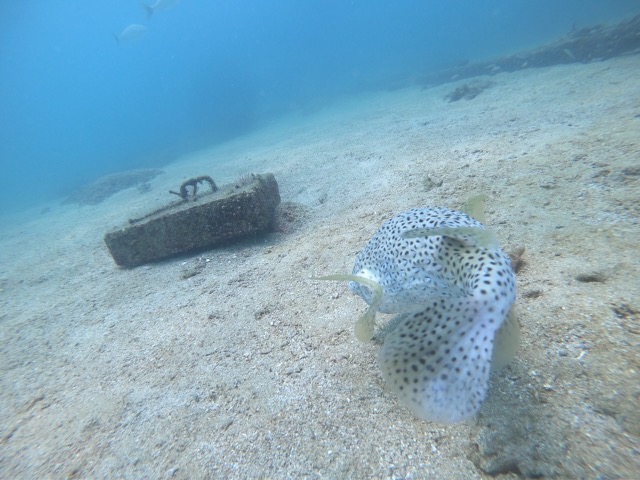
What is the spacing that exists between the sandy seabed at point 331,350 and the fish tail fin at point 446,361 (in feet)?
2.49

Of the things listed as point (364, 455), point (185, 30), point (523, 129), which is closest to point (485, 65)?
point (523, 129)

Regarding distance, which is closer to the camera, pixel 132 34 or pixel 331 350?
pixel 331 350

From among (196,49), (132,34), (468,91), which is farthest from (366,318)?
(196,49)

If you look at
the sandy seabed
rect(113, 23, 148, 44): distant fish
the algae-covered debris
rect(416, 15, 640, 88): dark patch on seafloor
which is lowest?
the sandy seabed

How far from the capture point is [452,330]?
155 centimetres

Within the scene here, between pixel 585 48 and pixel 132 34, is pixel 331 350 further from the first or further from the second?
pixel 132 34

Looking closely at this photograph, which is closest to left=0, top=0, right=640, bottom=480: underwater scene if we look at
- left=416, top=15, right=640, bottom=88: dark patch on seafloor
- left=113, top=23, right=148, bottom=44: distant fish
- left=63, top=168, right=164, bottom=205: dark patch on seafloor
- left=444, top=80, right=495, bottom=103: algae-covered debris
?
left=444, top=80, right=495, bottom=103: algae-covered debris

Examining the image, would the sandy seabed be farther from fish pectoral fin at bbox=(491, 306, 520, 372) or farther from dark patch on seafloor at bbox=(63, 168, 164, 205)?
dark patch on seafloor at bbox=(63, 168, 164, 205)

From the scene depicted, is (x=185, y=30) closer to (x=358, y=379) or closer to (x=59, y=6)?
(x=59, y=6)

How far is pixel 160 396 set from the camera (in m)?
2.93

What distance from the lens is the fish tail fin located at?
4.71 ft

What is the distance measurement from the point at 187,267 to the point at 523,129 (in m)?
7.66

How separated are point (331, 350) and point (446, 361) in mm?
1607

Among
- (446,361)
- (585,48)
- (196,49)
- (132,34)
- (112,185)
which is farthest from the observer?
(196,49)
